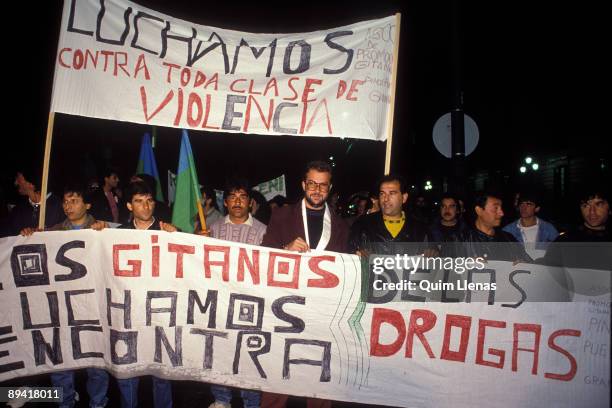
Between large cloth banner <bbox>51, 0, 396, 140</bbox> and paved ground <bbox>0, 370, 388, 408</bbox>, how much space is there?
2222 mm

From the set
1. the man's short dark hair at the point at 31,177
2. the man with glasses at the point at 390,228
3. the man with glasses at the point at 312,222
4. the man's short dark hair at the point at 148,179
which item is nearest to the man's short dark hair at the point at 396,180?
the man with glasses at the point at 390,228

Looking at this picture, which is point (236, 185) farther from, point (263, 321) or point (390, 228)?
point (390, 228)

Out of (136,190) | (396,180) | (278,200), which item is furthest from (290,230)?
(278,200)

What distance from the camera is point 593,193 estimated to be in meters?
3.81

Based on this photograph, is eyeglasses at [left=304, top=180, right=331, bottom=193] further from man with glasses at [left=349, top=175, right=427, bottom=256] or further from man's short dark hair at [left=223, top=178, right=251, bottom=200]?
man's short dark hair at [left=223, top=178, right=251, bottom=200]

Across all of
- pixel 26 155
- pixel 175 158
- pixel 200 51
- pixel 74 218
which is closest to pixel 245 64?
pixel 200 51

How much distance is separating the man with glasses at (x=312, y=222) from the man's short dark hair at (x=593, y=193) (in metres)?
1.99

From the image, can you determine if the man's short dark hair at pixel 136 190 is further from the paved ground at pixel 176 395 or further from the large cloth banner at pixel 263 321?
the paved ground at pixel 176 395

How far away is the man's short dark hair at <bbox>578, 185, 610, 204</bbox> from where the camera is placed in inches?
149

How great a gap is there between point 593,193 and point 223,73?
10.3 ft

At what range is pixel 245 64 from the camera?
393cm

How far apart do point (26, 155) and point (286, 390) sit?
32.8 feet

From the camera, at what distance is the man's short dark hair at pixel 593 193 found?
12.4 feet

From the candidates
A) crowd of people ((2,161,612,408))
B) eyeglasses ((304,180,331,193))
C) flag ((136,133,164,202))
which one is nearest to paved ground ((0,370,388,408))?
crowd of people ((2,161,612,408))
